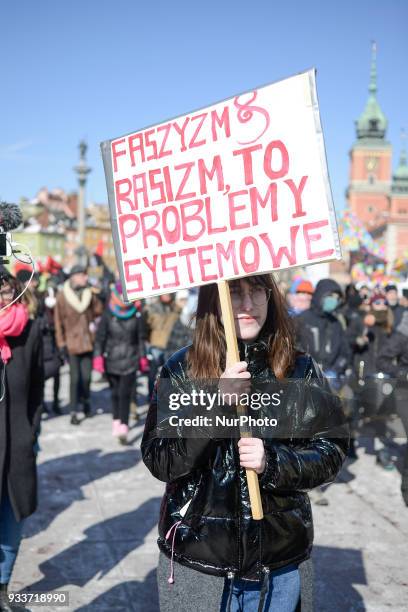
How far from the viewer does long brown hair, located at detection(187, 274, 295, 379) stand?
2330 millimetres

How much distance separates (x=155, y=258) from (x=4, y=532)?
6.39ft

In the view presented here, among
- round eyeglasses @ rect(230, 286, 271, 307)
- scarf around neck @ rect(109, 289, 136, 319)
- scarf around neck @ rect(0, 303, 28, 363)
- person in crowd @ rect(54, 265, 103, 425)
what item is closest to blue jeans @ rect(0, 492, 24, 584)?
scarf around neck @ rect(0, 303, 28, 363)

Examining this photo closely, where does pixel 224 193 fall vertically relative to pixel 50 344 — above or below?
above

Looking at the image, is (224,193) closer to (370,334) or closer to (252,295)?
(252,295)

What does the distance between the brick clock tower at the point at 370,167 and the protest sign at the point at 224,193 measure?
119 m

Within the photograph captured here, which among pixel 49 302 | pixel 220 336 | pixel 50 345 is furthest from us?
pixel 49 302

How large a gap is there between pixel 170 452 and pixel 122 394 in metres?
5.68

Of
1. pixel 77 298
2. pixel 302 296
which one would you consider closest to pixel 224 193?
pixel 302 296

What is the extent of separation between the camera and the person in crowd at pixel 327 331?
6.65 meters

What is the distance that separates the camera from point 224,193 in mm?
2354

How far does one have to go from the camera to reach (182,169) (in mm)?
2434

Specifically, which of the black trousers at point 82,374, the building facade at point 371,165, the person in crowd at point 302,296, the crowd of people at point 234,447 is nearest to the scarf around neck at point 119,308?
the black trousers at point 82,374

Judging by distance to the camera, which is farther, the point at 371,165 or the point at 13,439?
the point at 371,165

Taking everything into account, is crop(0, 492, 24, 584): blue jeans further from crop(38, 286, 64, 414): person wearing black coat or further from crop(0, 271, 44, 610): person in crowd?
crop(38, 286, 64, 414): person wearing black coat
